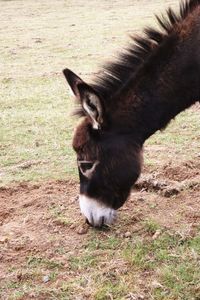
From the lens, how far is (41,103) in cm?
922

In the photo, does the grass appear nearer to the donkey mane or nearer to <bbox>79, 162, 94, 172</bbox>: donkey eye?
<bbox>79, 162, 94, 172</bbox>: donkey eye

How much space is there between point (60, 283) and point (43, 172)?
2.26 m

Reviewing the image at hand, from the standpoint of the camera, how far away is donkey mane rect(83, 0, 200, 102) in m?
4.14

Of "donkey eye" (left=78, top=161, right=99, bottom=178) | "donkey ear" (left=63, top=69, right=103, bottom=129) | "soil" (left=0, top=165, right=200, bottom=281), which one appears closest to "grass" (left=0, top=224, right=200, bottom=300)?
"soil" (left=0, top=165, right=200, bottom=281)

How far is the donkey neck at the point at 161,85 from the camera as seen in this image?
4.07m

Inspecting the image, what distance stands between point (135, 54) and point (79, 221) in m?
1.77

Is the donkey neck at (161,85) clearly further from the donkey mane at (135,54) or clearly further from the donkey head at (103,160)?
the donkey head at (103,160)

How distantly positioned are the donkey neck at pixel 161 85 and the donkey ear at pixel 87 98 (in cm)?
32

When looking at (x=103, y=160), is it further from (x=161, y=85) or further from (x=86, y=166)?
(x=161, y=85)

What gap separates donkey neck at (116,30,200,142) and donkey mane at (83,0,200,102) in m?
0.08

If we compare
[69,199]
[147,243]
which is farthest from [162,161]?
[147,243]

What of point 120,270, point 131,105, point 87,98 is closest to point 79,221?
point 120,270

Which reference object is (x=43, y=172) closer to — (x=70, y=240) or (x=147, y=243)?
(x=70, y=240)

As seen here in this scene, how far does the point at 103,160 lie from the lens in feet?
13.1
